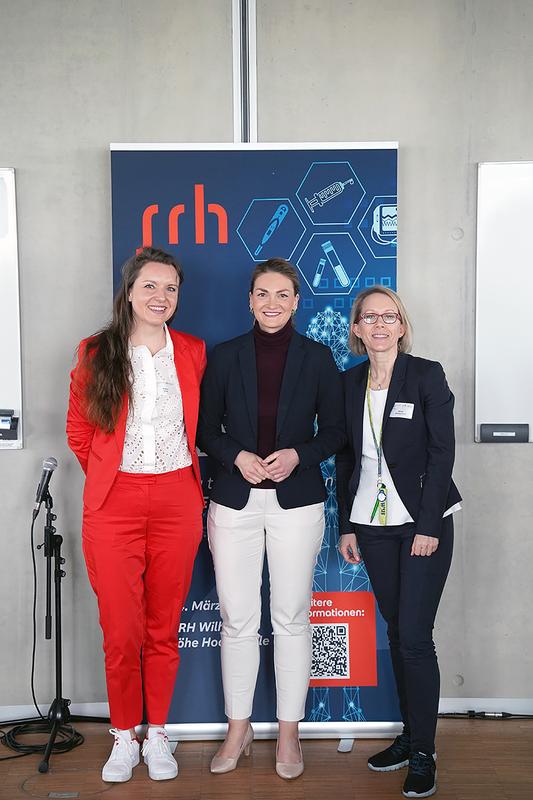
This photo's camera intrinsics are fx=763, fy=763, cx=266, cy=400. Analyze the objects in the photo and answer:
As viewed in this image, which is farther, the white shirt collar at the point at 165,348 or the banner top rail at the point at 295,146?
the banner top rail at the point at 295,146

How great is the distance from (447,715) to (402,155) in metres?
2.55

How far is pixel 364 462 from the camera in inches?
111

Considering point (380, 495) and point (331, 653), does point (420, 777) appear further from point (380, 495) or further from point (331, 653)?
point (380, 495)

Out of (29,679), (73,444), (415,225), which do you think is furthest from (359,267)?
(29,679)

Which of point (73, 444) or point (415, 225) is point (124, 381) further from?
point (415, 225)

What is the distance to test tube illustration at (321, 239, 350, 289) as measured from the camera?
10.8 feet

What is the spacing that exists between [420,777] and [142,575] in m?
1.25

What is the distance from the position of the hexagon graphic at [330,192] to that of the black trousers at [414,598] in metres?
1.35

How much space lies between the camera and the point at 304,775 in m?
2.94

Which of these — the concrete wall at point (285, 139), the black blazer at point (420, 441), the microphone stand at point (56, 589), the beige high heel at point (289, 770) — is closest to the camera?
the black blazer at point (420, 441)

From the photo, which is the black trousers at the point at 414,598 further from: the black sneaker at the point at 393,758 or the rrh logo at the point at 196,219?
the rrh logo at the point at 196,219

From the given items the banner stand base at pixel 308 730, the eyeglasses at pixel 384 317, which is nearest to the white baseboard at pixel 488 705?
the banner stand base at pixel 308 730

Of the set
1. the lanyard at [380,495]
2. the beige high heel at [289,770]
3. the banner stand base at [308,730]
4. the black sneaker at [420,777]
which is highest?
the lanyard at [380,495]

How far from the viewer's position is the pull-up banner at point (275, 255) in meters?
3.27
